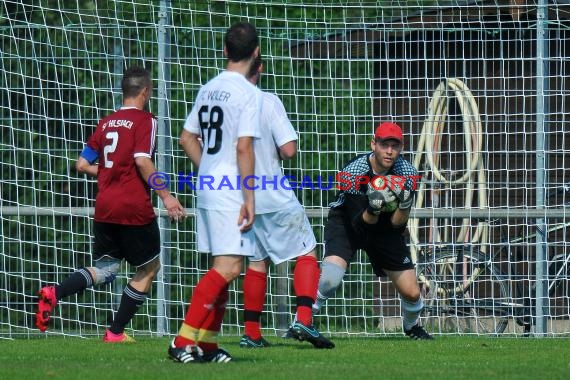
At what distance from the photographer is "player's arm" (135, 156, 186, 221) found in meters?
8.01

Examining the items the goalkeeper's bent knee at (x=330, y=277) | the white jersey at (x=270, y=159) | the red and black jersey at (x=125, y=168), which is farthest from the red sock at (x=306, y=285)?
the red and black jersey at (x=125, y=168)

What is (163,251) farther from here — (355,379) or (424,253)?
(355,379)

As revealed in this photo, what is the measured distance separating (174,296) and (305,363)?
12.2 feet

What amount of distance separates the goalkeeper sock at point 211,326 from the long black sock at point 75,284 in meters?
1.95

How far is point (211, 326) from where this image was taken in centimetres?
698

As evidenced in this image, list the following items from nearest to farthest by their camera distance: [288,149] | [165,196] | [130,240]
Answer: [288,149] < [165,196] < [130,240]

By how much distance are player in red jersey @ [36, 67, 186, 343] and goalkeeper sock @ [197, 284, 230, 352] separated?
5.40 feet

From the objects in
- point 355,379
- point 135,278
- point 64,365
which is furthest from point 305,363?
point 135,278

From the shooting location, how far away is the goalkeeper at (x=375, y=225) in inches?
347

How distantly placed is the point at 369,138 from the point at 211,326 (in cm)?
417

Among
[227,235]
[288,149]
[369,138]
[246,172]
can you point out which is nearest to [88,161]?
[288,149]

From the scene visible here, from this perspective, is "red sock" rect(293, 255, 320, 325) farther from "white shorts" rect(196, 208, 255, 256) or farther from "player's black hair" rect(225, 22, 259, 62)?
"player's black hair" rect(225, 22, 259, 62)

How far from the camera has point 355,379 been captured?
6391 millimetres

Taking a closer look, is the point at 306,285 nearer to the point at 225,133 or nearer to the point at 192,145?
the point at 192,145
